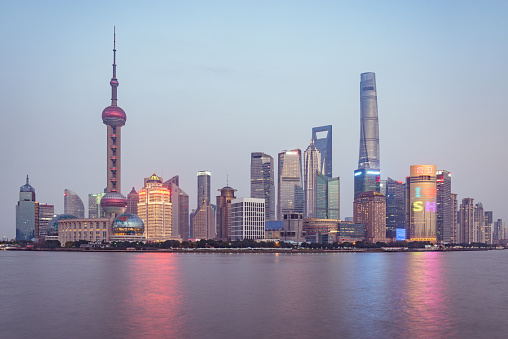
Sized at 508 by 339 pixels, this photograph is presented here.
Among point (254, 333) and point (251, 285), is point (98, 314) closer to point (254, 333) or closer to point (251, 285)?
point (254, 333)

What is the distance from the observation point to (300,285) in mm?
106375

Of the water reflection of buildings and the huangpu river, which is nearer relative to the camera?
the huangpu river

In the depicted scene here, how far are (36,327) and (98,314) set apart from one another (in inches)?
378

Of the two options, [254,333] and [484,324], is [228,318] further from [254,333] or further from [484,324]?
[484,324]

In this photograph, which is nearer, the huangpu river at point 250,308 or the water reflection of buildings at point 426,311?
the huangpu river at point 250,308

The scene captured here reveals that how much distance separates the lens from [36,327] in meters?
62.3

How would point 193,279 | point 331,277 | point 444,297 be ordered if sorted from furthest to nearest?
point 331,277 < point 193,279 < point 444,297

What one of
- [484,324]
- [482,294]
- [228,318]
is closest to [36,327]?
[228,318]

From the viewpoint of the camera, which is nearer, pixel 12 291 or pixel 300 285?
pixel 12 291

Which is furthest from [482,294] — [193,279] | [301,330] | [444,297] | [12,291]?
[12,291]

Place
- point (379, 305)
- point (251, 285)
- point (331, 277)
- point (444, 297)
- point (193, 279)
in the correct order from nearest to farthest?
point (379, 305) < point (444, 297) < point (251, 285) < point (193, 279) < point (331, 277)

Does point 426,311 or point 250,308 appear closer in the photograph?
point 426,311

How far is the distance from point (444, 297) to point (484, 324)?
25.5 metres

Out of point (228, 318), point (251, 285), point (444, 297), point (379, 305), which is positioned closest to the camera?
point (228, 318)
